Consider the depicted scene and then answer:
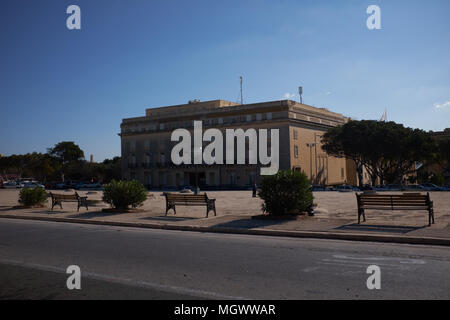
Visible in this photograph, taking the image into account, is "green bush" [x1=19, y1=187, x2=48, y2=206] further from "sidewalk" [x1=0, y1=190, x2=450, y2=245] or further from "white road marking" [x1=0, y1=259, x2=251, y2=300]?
"white road marking" [x1=0, y1=259, x2=251, y2=300]

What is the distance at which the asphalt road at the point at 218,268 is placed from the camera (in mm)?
5484

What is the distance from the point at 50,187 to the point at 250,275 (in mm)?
77770

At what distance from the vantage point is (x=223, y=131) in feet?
226

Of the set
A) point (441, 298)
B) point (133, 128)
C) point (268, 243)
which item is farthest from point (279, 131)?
Answer: point (441, 298)

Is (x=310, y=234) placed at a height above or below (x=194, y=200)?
below

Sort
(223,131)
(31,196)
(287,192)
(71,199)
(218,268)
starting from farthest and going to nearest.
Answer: (223,131) < (31,196) < (71,199) < (287,192) < (218,268)

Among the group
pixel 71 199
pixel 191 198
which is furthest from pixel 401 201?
pixel 71 199

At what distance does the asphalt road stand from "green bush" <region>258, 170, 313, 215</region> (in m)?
2.89

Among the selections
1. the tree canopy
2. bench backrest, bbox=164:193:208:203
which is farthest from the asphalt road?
the tree canopy

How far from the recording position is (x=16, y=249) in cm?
928

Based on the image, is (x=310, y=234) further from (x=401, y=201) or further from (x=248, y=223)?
(x=401, y=201)

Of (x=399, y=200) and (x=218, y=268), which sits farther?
(x=399, y=200)

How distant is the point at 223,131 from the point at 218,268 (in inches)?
2456
